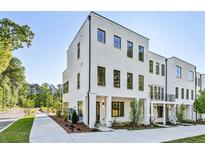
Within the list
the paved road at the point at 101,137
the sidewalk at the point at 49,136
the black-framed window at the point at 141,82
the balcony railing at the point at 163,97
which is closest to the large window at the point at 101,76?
the paved road at the point at 101,137

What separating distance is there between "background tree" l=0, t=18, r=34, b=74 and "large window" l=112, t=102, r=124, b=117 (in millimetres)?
7606

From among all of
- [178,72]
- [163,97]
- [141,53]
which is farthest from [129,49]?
[178,72]

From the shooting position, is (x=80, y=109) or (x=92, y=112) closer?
(x=92, y=112)

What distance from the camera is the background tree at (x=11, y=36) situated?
14547mm

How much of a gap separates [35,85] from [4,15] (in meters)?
21.9

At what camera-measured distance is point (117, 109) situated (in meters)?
17.0

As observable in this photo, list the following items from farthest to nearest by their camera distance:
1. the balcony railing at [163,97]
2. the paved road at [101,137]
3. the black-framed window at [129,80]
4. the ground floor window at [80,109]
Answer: the balcony railing at [163,97] < the black-framed window at [129,80] < the ground floor window at [80,109] < the paved road at [101,137]

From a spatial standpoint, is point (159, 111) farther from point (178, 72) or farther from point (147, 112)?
point (178, 72)

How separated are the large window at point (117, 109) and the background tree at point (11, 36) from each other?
299 inches

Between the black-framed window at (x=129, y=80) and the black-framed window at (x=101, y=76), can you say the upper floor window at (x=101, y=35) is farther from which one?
the black-framed window at (x=129, y=80)

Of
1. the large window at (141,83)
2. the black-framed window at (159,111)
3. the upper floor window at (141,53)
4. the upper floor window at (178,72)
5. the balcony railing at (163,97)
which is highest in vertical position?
the upper floor window at (141,53)

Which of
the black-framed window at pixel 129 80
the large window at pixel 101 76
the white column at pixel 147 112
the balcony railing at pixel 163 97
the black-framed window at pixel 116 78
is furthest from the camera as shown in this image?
the balcony railing at pixel 163 97

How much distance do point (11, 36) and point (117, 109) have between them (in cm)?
911
